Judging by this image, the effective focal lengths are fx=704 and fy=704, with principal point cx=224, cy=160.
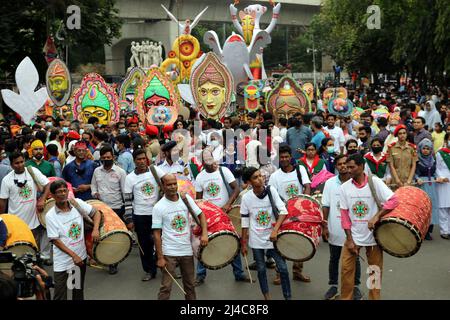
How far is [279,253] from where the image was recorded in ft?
23.3

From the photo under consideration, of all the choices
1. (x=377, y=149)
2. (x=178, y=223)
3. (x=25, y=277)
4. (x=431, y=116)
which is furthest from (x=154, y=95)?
(x=25, y=277)

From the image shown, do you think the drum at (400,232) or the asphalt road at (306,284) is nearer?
the drum at (400,232)

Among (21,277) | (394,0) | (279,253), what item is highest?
(394,0)

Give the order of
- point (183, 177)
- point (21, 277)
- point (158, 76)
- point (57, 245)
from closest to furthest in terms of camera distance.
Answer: point (21, 277) → point (57, 245) → point (183, 177) → point (158, 76)

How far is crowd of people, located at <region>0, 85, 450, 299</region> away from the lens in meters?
6.70

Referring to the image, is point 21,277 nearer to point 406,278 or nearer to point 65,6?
point 406,278

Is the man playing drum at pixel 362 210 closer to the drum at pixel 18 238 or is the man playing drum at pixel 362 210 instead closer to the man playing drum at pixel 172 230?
the man playing drum at pixel 172 230

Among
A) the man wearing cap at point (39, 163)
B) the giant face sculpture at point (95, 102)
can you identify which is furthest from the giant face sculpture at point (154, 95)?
the man wearing cap at point (39, 163)

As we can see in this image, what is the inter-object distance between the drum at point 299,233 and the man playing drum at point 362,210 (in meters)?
0.37

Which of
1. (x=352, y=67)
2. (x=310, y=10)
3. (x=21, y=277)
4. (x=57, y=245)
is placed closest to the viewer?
(x=21, y=277)

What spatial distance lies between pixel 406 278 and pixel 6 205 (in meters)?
4.82

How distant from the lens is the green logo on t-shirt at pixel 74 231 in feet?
21.6

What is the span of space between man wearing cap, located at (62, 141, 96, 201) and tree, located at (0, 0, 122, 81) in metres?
21.6

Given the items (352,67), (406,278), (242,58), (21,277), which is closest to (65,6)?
(242,58)
